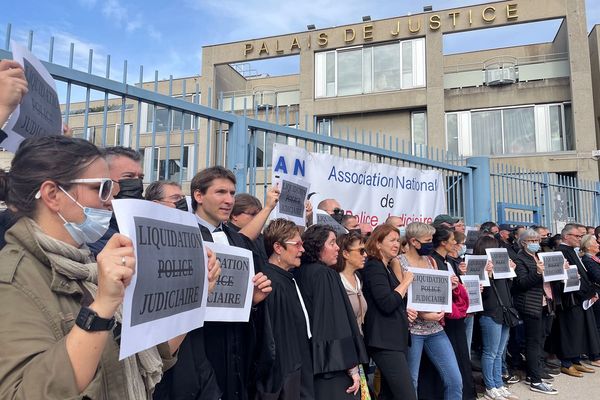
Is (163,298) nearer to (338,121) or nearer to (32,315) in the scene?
(32,315)

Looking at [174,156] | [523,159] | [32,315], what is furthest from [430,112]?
[32,315]

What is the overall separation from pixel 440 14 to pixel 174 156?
19280 millimetres

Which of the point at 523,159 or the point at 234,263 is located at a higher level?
the point at 523,159

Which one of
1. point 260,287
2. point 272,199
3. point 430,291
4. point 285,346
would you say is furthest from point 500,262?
point 260,287

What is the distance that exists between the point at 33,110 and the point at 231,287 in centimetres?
142

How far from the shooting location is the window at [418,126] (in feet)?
68.9

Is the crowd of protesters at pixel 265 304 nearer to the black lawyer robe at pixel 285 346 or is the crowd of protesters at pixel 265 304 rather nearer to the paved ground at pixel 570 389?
the black lawyer robe at pixel 285 346

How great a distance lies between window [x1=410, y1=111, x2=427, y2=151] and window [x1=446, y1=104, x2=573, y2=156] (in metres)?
1.00

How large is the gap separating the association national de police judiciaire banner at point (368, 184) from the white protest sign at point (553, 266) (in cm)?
173

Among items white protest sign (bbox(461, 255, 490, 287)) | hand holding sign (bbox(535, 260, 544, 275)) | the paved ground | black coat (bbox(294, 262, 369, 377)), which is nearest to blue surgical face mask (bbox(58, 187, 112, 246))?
black coat (bbox(294, 262, 369, 377))

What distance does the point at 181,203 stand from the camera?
9.04ft

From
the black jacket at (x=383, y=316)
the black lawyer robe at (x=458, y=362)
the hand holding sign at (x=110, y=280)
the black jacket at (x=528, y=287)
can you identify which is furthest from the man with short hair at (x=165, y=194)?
the black jacket at (x=528, y=287)

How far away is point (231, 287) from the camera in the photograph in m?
2.62

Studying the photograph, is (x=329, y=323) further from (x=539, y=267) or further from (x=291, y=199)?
(x=539, y=267)
